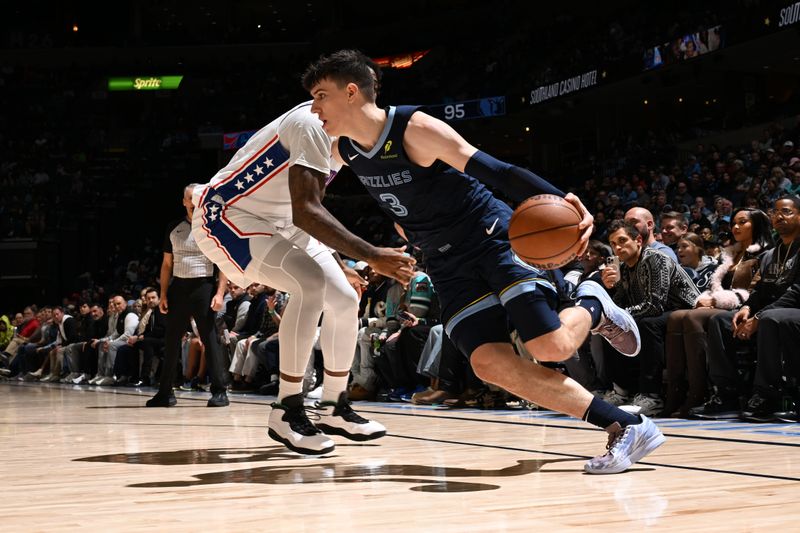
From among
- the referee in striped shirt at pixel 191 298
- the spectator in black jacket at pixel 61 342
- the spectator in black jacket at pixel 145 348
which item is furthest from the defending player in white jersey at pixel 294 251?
the spectator in black jacket at pixel 61 342

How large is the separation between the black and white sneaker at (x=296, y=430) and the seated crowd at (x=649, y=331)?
3.84 feet

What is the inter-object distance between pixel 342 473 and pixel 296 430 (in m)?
0.56

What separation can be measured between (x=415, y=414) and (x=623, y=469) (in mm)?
3297

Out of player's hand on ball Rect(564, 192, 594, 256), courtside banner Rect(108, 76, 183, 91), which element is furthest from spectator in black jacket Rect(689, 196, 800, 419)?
courtside banner Rect(108, 76, 183, 91)

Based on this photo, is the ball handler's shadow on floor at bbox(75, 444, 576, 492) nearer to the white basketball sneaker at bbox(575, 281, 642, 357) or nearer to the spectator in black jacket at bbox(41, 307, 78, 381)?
the white basketball sneaker at bbox(575, 281, 642, 357)

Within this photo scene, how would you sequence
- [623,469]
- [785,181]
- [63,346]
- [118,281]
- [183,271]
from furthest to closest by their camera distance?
[118,281]
[63,346]
[785,181]
[183,271]
[623,469]

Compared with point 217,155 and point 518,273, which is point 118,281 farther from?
point 518,273

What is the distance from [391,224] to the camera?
23.6 meters

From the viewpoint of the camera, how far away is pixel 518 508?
2.60 meters

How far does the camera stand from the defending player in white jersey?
389 centimetres

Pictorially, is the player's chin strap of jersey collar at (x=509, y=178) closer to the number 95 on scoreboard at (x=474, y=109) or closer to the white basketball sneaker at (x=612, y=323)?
the white basketball sneaker at (x=612, y=323)

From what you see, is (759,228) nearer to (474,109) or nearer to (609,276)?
(609,276)

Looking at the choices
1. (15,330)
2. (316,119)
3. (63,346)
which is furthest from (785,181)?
(15,330)

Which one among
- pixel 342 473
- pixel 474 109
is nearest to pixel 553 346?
pixel 342 473
